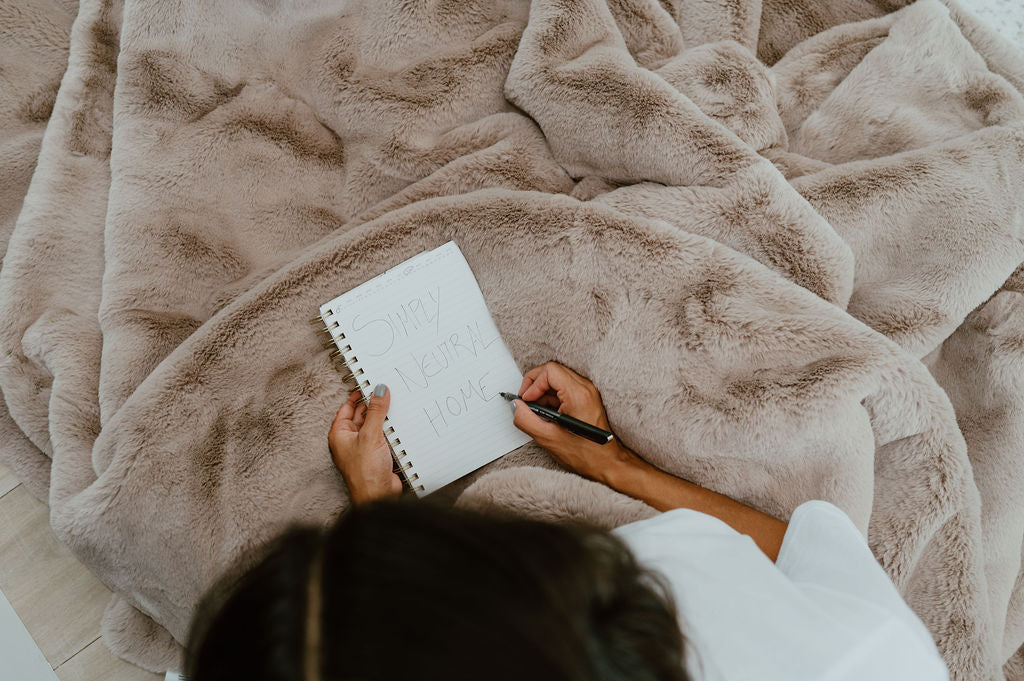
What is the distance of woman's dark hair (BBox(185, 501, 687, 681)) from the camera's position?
32 centimetres

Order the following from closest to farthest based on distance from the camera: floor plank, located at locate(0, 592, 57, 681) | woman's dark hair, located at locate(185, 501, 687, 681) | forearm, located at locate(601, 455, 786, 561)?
woman's dark hair, located at locate(185, 501, 687, 681)
forearm, located at locate(601, 455, 786, 561)
floor plank, located at locate(0, 592, 57, 681)

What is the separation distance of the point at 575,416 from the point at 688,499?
0.47ft

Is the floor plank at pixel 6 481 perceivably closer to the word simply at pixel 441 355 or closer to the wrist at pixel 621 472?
the word simply at pixel 441 355

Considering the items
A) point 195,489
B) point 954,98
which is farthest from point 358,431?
point 954,98

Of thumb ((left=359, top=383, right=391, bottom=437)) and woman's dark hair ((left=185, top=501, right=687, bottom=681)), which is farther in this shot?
thumb ((left=359, top=383, right=391, bottom=437))

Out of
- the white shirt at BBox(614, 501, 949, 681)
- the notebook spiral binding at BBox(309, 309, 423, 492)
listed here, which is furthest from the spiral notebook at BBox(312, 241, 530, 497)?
the white shirt at BBox(614, 501, 949, 681)

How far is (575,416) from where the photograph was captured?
65cm

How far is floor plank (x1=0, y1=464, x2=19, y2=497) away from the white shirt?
30.7 inches

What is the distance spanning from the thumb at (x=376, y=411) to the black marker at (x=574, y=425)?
15 centimetres

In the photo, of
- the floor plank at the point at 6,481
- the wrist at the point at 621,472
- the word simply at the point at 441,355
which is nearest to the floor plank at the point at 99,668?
the floor plank at the point at 6,481

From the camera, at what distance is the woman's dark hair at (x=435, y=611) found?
0.32 m

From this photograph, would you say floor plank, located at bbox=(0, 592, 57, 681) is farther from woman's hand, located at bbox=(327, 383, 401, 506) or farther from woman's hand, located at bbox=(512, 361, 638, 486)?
woman's hand, located at bbox=(512, 361, 638, 486)

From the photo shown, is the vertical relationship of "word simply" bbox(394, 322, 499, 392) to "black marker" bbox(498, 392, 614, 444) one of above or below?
above

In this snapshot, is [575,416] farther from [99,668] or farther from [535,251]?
[99,668]
